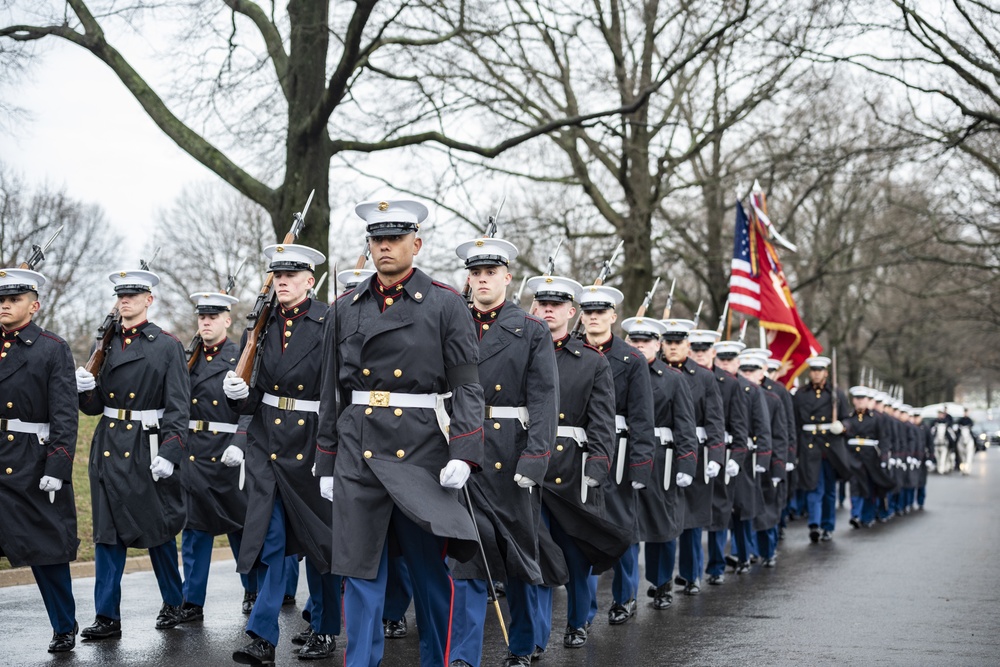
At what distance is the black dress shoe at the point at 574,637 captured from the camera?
8.42 metres

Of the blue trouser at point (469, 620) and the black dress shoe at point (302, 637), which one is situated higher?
the blue trouser at point (469, 620)

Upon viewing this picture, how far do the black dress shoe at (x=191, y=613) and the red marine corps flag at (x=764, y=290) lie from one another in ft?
41.9

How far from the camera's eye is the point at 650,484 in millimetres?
10133

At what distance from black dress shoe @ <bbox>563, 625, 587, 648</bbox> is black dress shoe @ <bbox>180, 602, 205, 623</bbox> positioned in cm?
259

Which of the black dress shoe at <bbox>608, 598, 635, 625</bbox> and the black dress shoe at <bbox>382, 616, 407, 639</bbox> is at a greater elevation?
the black dress shoe at <bbox>608, 598, 635, 625</bbox>

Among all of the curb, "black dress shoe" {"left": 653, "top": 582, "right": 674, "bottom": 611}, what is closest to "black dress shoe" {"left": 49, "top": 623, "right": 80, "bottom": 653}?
the curb

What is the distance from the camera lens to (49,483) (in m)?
7.75

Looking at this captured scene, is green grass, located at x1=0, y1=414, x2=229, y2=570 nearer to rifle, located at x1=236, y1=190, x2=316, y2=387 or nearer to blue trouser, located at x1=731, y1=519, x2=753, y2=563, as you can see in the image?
rifle, located at x1=236, y1=190, x2=316, y2=387

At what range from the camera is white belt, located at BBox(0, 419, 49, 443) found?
25.8ft

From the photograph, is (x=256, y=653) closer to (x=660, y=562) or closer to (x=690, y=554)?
(x=660, y=562)

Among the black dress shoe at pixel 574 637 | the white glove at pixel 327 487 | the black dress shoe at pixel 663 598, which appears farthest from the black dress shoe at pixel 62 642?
the black dress shoe at pixel 663 598

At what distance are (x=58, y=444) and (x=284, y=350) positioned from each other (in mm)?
1486

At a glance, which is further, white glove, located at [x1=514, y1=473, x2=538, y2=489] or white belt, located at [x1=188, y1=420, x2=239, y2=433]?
white belt, located at [x1=188, y1=420, x2=239, y2=433]

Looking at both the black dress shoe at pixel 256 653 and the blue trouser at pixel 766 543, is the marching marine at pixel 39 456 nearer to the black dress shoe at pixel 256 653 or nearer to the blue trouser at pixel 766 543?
the black dress shoe at pixel 256 653
